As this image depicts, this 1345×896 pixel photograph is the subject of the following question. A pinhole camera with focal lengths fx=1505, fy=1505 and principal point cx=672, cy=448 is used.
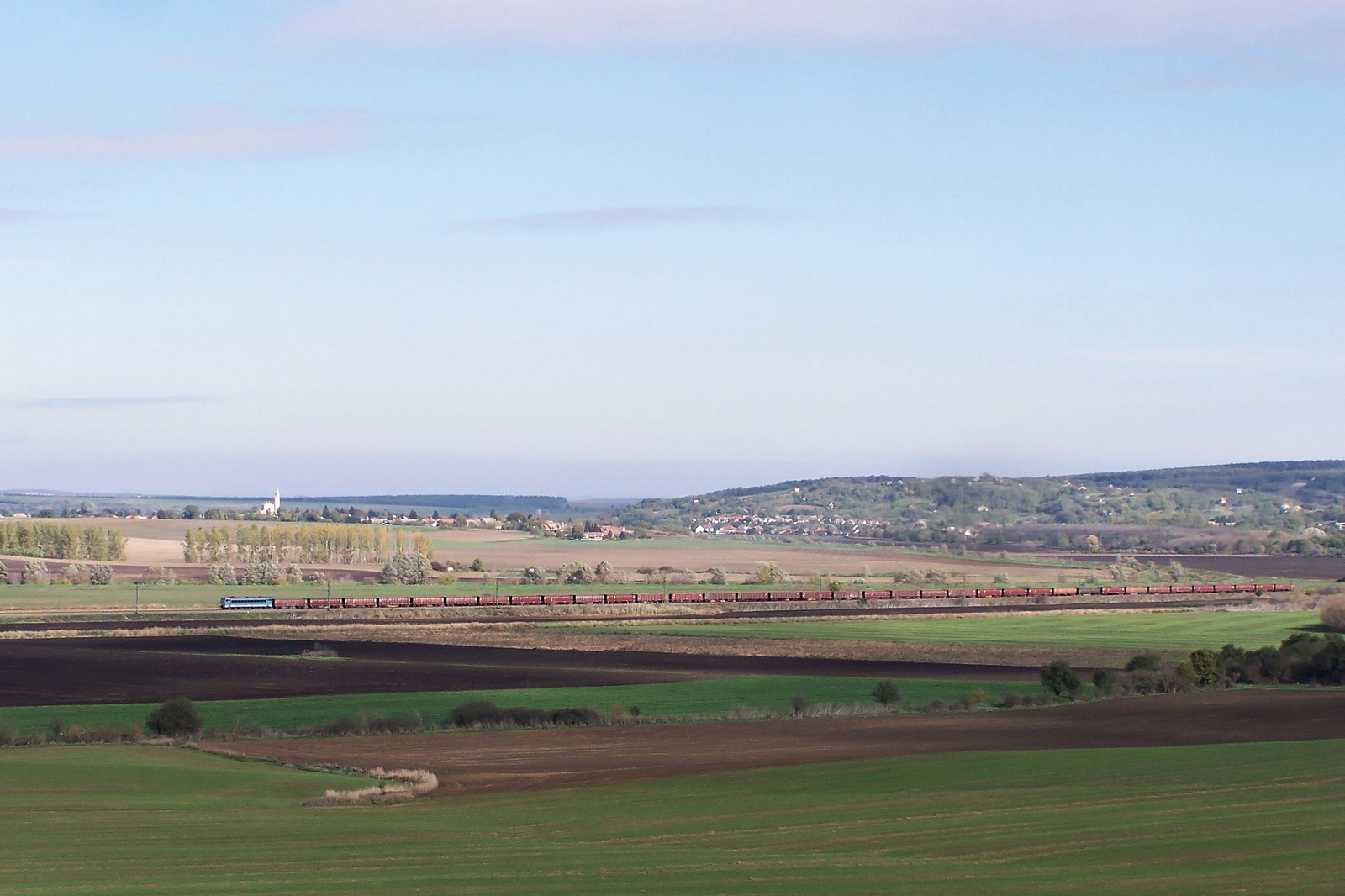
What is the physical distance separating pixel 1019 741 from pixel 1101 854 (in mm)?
16861

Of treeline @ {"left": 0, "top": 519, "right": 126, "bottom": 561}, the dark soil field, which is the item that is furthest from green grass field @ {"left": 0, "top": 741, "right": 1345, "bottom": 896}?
treeline @ {"left": 0, "top": 519, "right": 126, "bottom": 561}

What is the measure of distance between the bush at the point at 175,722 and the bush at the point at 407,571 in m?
81.8

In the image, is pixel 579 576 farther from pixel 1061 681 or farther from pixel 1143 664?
pixel 1061 681

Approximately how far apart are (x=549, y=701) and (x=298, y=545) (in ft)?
353

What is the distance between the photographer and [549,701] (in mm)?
44469

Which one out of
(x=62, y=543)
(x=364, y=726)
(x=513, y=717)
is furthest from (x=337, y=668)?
(x=62, y=543)

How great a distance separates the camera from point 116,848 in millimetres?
19422

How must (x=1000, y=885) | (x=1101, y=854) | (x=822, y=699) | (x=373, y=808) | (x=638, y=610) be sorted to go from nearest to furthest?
(x=1000, y=885)
(x=1101, y=854)
(x=373, y=808)
(x=822, y=699)
(x=638, y=610)

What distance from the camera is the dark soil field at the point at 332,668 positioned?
47031 mm

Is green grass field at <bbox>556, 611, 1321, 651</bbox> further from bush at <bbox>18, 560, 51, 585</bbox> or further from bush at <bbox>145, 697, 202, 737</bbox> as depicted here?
bush at <bbox>18, 560, 51, 585</bbox>

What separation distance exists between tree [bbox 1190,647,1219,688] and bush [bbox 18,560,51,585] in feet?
289

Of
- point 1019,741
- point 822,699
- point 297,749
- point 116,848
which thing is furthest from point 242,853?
point 822,699

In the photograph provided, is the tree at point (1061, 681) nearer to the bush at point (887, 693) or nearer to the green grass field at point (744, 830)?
the bush at point (887, 693)

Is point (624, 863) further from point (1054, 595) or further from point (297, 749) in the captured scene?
point (1054, 595)
